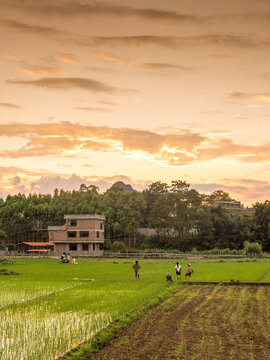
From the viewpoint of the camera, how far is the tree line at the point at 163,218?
11304cm

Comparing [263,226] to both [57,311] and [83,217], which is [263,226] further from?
[57,311]

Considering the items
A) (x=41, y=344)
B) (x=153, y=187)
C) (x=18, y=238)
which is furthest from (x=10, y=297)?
(x=153, y=187)

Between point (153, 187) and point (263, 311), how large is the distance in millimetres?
121113

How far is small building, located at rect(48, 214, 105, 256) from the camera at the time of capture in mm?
107062

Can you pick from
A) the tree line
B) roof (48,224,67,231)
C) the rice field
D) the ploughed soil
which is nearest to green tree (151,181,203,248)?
the tree line

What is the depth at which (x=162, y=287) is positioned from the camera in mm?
35625

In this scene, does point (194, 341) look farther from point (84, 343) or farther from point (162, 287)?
point (162, 287)

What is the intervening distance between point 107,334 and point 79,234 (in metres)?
89.8

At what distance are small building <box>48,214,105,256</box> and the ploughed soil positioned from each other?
78.7 metres

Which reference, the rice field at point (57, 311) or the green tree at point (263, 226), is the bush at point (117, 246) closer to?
the green tree at point (263, 226)

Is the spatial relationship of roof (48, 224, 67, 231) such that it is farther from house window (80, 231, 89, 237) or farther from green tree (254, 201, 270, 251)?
green tree (254, 201, 270, 251)

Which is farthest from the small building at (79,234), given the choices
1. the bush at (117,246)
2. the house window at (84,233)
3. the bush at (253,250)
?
the bush at (253,250)

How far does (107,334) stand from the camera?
61.2 feet

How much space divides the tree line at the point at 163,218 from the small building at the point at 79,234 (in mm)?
8620
